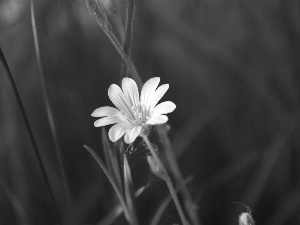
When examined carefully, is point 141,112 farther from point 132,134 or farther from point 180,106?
point 180,106

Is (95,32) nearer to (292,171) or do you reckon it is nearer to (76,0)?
(76,0)

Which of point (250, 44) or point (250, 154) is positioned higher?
point (250, 44)

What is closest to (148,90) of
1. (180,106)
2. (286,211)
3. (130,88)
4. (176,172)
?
(130,88)

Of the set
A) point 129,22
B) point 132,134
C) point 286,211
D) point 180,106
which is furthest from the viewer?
point 180,106

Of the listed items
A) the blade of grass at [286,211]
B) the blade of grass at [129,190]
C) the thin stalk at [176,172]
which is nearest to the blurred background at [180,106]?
the blade of grass at [286,211]

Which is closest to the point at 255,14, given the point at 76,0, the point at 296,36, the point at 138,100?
the point at 296,36

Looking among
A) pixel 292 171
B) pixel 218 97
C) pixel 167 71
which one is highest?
pixel 167 71

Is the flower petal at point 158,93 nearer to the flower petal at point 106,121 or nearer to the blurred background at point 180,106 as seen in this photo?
the flower petal at point 106,121
